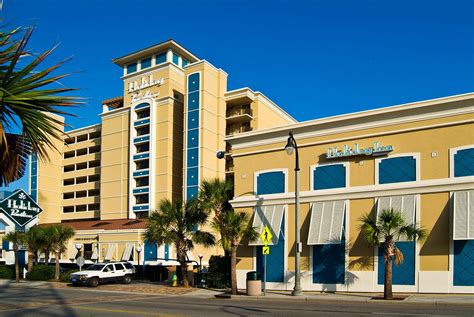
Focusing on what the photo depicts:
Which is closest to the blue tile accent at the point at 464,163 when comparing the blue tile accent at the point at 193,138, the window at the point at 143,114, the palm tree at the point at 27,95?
the palm tree at the point at 27,95

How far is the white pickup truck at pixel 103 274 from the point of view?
32781 mm

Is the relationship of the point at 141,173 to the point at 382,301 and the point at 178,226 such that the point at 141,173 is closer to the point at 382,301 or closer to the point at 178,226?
the point at 178,226

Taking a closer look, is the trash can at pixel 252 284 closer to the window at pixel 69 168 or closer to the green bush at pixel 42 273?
the green bush at pixel 42 273

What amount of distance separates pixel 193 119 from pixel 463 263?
4688cm

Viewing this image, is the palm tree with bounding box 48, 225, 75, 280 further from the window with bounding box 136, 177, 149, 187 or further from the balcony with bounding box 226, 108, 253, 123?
the balcony with bounding box 226, 108, 253, 123

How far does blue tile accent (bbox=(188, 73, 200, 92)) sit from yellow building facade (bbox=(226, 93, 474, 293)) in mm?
35326

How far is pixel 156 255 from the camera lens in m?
56.7

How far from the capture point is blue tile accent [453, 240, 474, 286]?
2288 cm

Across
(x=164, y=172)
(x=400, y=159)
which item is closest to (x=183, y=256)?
(x=400, y=159)

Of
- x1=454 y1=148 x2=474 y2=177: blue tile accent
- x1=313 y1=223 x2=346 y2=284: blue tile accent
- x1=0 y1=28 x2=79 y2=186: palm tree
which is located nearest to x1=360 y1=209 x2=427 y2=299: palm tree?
x1=454 y1=148 x2=474 y2=177: blue tile accent

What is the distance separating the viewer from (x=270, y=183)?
100 ft

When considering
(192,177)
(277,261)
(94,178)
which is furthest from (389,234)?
(94,178)

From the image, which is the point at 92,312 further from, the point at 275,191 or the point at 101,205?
the point at 101,205

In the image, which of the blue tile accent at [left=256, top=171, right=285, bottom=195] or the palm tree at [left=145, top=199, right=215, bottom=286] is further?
the palm tree at [left=145, top=199, right=215, bottom=286]
